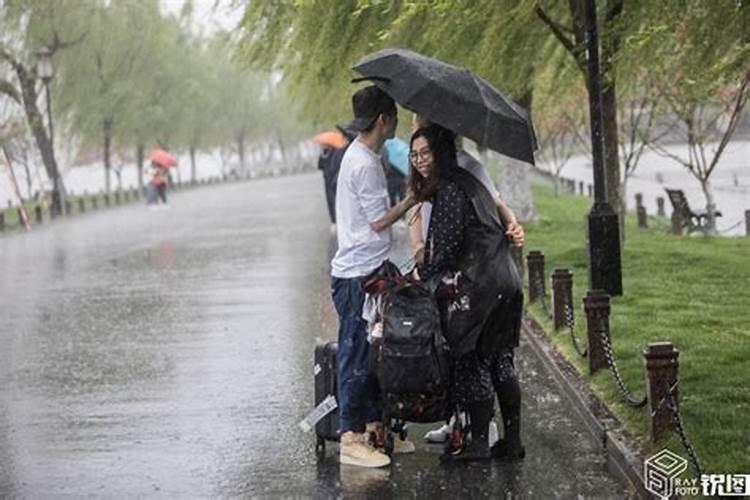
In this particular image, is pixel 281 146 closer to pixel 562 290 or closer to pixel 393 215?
pixel 562 290

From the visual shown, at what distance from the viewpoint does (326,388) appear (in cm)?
766

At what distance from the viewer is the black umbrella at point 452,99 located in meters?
6.83

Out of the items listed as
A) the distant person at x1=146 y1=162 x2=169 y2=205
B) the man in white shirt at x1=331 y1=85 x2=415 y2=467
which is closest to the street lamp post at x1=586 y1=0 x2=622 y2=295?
the man in white shirt at x1=331 y1=85 x2=415 y2=467

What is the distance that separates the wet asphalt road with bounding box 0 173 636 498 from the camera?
7043 millimetres

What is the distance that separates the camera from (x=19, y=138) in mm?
51594

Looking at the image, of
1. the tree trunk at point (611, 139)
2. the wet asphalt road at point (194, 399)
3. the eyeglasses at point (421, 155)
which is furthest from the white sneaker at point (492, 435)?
the tree trunk at point (611, 139)

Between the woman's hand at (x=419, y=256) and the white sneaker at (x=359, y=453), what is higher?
the woman's hand at (x=419, y=256)

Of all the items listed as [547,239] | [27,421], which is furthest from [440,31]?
[547,239]

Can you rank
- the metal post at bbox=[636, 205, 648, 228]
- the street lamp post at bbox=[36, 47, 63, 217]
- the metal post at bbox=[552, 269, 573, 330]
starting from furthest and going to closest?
the street lamp post at bbox=[36, 47, 63, 217], the metal post at bbox=[636, 205, 648, 228], the metal post at bbox=[552, 269, 573, 330]

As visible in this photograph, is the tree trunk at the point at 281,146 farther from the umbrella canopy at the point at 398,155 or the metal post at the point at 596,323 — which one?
the metal post at the point at 596,323

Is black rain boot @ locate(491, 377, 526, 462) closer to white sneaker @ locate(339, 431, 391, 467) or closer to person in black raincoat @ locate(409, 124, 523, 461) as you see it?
person in black raincoat @ locate(409, 124, 523, 461)

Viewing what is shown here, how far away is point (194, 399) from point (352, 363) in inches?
104

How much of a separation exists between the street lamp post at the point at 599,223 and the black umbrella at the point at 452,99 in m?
4.97

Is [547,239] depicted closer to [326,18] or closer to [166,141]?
[326,18]
